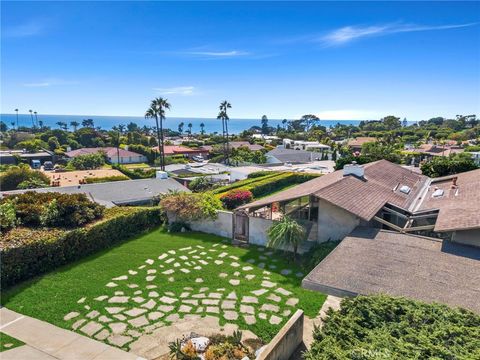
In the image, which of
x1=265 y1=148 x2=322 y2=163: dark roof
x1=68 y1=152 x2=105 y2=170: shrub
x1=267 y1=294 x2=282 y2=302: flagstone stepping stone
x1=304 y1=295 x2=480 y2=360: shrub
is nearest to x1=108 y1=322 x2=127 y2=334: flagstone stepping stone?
x1=267 y1=294 x2=282 y2=302: flagstone stepping stone

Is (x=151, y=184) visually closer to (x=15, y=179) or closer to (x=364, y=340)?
(x=15, y=179)

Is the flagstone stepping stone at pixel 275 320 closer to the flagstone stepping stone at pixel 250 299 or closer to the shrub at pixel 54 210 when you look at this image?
the flagstone stepping stone at pixel 250 299

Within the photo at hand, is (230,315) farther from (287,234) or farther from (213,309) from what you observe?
(287,234)

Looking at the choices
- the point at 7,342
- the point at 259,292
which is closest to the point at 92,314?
the point at 7,342

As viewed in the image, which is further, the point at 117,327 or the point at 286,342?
the point at 117,327

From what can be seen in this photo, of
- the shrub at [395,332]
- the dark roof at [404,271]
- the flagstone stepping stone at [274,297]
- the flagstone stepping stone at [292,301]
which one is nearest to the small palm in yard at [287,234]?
the dark roof at [404,271]

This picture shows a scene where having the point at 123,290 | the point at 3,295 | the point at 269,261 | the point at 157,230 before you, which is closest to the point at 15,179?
the point at 157,230
